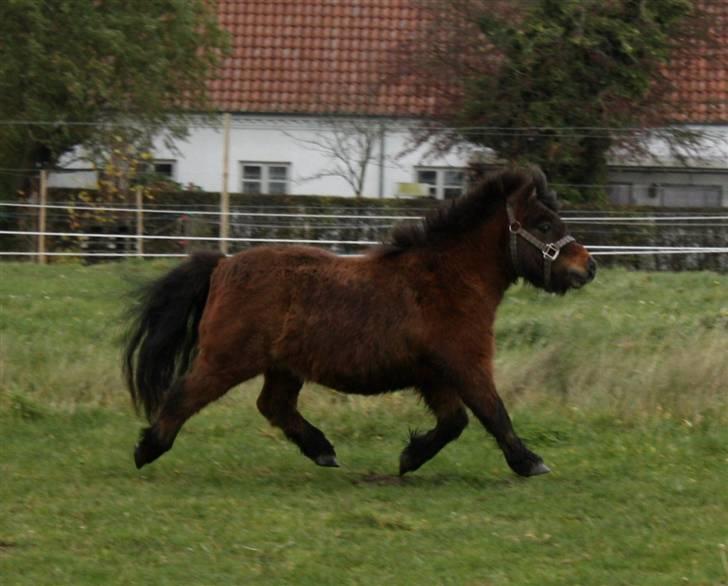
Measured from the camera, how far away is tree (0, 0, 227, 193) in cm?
2552

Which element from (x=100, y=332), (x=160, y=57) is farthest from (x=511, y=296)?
(x=160, y=57)

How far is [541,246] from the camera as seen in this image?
8.59m

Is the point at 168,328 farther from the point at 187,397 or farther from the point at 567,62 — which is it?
the point at 567,62

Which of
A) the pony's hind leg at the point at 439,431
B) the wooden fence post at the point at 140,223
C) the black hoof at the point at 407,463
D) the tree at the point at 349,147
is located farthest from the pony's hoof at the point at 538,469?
the tree at the point at 349,147

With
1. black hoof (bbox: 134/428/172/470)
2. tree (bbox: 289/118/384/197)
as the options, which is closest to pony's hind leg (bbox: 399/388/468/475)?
black hoof (bbox: 134/428/172/470)

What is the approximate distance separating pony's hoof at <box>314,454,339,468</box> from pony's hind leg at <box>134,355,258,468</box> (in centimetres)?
77

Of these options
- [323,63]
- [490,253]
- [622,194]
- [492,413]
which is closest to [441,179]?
[622,194]

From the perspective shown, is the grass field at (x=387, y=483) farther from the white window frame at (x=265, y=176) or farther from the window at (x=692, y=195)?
the white window frame at (x=265, y=176)

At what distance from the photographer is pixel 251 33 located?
3278 centimetres

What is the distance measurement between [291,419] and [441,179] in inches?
789

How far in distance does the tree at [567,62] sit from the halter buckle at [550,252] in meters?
16.5

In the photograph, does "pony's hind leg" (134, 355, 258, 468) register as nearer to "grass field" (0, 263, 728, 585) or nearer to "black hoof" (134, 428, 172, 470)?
"black hoof" (134, 428, 172, 470)

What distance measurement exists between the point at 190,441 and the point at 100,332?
4637 millimetres

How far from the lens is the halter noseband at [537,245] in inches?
337
